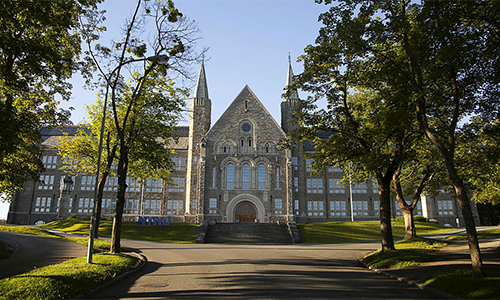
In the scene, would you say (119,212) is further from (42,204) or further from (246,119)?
(42,204)

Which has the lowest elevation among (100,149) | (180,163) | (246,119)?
(100,149)

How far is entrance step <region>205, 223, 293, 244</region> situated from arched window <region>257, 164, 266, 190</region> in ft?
31.4

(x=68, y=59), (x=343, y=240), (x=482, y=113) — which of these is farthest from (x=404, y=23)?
(x=343, y=240)

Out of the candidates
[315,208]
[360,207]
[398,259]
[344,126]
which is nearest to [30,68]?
[344,126]

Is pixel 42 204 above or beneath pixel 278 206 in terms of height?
above

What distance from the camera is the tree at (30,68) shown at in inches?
531

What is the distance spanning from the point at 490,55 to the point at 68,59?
1722 cm

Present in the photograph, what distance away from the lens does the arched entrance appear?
48594 mm

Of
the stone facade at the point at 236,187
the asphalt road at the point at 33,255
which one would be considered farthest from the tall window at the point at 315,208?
the asphalt road at the point at 33,255

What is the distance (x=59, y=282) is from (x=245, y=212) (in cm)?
3889

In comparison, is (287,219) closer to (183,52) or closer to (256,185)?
(256,185)

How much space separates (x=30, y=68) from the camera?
15.3 m

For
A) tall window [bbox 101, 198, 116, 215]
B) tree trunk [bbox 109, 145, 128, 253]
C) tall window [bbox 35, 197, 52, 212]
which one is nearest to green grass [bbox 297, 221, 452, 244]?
tree trunk [bbox 109, 145, 128, 253]

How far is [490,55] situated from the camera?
12.9 metres
